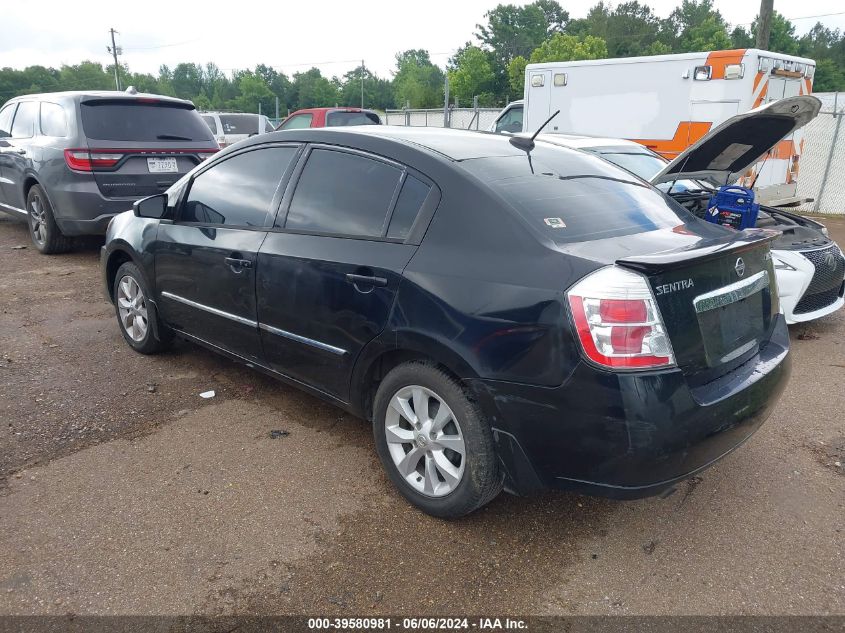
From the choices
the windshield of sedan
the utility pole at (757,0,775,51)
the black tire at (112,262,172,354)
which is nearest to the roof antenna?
the black tire at (112,262,172,354)

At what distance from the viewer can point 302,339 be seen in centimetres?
332

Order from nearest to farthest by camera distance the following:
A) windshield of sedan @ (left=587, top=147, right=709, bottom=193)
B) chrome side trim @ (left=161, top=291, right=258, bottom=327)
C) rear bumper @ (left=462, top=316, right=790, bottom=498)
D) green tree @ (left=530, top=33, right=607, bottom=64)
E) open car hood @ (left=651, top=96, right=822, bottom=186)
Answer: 1. rear bumper @ (left=462, top=316, right=790, bottom=498)
2. chrome side trim @ (left=161, top=291, right=258, bottom=327)
3. open car hood @ (left=651, top=96, right=822, bottom=186)
4. windshield of sedan @ (left=587, top=147, right=709, bottom=193)
5. green tree @ (left=530, top=33, right=607, bottom=64)

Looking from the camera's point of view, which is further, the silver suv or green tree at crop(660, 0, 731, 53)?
green tree at crop(660, 0, 731, 53)

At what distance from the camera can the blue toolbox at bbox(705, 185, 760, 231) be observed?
202 inches

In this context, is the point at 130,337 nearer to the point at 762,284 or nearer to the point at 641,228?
the point at 641,228

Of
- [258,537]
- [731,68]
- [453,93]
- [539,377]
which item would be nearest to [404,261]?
[539,377]

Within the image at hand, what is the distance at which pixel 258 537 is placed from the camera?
2.76 m

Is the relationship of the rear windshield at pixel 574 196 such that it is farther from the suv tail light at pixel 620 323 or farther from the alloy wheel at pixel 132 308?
the alloy wheel at pixel 132 308

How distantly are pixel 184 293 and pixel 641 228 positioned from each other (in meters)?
2.81

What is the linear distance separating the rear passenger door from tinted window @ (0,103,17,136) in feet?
23.8

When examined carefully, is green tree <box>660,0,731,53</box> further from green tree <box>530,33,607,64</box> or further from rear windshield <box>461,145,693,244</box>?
rear windshield <box>461,145,693,244</box>

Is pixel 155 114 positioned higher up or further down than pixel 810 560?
higher up

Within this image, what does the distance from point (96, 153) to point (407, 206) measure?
18.7 feet

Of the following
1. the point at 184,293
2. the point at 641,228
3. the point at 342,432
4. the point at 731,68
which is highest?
the point at 731,68
